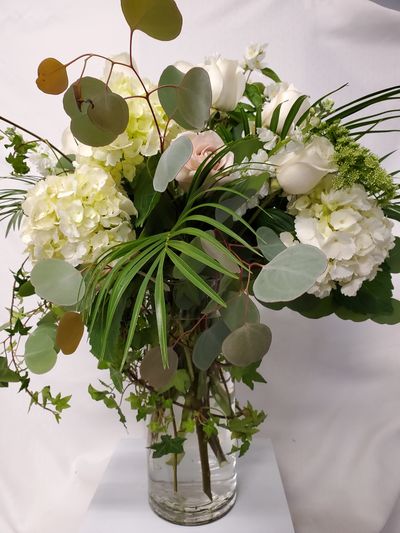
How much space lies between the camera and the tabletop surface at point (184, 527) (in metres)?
0.74

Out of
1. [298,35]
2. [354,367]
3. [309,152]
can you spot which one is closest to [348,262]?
[309,152]

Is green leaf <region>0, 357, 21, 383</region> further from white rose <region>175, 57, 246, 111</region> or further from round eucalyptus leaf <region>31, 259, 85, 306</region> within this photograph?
white rose <region>175, 57, 246, 111</region>

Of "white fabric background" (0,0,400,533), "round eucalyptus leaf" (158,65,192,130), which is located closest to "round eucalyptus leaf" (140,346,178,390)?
"round eucalyptus leaf" (158,65,192,130)

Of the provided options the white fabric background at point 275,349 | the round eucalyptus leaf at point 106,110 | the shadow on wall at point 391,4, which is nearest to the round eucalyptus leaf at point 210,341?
the round eucalyptus leaf at point 106,110

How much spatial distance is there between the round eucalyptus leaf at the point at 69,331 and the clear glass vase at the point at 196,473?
8.7 inches

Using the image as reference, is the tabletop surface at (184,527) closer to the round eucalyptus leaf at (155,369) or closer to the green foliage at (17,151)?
the round eucalyptus leaf at (155,369)

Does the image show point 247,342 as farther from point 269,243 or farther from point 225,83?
point 225,83

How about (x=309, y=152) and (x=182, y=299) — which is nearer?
(x=309, y=152)

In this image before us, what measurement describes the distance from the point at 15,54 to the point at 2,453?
2.59ft

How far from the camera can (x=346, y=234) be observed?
0.52m

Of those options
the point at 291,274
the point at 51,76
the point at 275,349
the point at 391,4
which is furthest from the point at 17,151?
the point at 391,4

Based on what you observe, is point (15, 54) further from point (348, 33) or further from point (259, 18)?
point (348, 33)

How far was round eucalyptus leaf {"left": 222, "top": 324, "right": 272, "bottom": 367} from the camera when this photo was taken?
52cm

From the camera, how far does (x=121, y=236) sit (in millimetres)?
572
